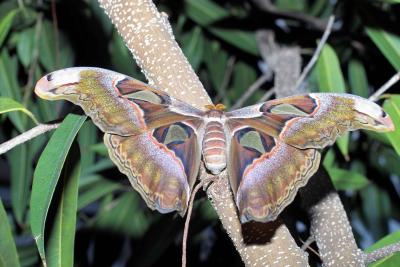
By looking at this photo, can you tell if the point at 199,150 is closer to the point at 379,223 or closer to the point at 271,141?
the point at 271,141

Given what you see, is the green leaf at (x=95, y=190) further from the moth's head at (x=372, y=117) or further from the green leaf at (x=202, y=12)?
the moth's head at (x=372, y=117)

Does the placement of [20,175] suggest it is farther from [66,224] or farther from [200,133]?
[200,133]

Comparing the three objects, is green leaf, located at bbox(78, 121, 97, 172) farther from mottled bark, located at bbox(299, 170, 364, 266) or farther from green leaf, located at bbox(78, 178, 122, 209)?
mottled bark, located at bbox(299, 170, 364, 266)

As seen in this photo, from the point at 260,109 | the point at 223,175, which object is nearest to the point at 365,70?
the point at 260,109

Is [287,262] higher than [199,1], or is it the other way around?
[287,262]

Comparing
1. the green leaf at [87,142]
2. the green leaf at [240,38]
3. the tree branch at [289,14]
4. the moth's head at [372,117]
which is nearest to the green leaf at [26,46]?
the green leaf at [87,142]

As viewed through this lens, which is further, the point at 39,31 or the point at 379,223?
the point at 379,223

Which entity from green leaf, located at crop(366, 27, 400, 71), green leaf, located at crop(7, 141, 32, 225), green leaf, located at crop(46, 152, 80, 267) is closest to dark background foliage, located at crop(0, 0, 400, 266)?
green leaf, located at crop(7, 141, 32, 225)
